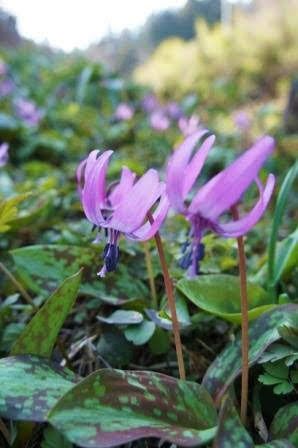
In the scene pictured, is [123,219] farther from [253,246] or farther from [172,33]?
[172,33]

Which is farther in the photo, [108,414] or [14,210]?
[14,210]

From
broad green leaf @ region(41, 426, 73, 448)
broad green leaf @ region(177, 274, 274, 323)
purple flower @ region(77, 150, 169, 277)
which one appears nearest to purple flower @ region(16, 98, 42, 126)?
broad green leaf @ region(177, 274, 274, 323)

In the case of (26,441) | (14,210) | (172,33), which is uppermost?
(172,33)

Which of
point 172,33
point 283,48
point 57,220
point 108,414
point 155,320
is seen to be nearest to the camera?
point 108,414

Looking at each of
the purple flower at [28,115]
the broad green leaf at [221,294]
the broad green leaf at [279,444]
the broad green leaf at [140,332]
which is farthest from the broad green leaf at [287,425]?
the purple flower at [28,115]

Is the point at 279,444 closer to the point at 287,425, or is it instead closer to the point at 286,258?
the point at 287,425

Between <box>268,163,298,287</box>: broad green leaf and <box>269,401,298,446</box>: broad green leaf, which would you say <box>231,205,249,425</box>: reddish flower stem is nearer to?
<box>269,401,298,446</box>: broad green leaf

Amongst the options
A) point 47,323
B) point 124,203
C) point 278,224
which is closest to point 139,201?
point 124,203

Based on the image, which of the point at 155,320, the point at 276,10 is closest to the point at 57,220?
the point at 155,320

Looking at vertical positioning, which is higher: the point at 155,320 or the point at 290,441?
the point at 155,320
